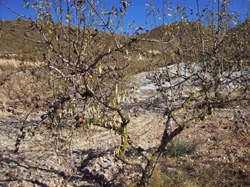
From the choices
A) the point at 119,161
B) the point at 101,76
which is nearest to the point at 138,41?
the point at 101,76

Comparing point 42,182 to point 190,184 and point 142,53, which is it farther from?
point 142,53

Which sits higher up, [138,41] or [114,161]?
[138,41]

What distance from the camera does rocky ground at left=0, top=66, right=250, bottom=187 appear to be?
3275 millimetres

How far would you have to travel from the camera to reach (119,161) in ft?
13.6

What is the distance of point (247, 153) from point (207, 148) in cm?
75

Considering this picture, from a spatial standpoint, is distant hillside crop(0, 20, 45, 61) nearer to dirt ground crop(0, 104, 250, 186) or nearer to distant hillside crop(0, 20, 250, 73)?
distant hillside crop(0, 20, 250, 73)

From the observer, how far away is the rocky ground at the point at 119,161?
3275 mm

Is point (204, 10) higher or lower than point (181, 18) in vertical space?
higher

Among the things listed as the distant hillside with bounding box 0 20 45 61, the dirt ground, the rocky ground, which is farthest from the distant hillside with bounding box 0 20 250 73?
the dirt ground

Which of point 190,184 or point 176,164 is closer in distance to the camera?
point 190,184

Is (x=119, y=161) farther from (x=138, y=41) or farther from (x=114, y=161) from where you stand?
(x=138, y=41)

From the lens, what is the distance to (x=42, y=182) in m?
3.45

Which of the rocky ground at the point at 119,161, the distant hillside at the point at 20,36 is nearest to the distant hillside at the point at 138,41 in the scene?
the distant hillside at the point at 20,36

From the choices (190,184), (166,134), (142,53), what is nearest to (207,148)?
(190,184)
